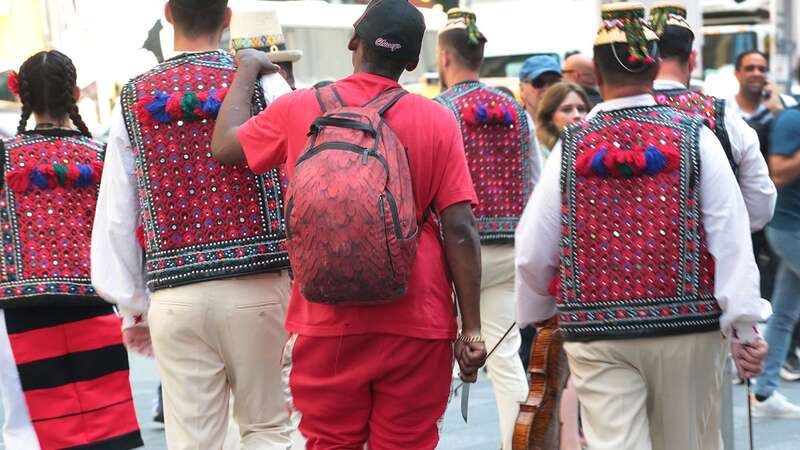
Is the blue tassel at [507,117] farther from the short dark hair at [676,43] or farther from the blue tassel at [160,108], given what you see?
the blue tassel at [160,108]

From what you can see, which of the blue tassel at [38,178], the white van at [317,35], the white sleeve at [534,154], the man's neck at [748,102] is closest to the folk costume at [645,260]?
the blue tassel at [38,178]

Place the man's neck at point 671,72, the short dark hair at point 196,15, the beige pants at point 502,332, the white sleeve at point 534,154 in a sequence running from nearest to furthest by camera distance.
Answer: the short dark hair at point 196,15, the man's neck at point 671,72, the beige pants at point 502,332, the white sleeve at point 534,154

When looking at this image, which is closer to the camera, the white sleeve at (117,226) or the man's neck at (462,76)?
the white sleeve at (117,226)

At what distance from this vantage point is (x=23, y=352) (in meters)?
5.64

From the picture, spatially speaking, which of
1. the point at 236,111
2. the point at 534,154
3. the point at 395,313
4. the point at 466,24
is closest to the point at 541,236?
the point at 395,313

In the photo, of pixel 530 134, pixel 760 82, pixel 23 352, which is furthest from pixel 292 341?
pixel 760 82

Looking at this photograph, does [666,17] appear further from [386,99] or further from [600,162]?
[386,99]

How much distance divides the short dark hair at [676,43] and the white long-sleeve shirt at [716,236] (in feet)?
3.59

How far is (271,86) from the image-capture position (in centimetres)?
456

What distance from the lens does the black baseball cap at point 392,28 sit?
13.1 feet

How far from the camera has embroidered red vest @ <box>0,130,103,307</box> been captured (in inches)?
218

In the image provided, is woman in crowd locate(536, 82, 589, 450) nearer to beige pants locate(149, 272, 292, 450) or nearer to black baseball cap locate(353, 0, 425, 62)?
beige pants locate(149, 272, 292, 450)

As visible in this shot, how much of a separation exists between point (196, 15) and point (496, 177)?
8.07 ft

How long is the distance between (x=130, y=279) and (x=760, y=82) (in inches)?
223
